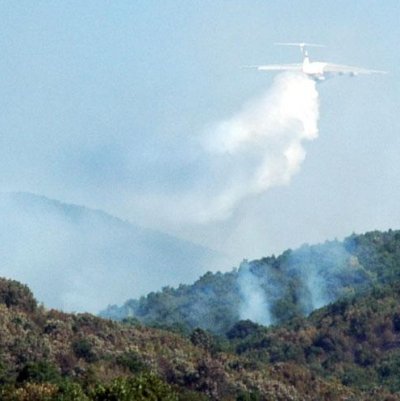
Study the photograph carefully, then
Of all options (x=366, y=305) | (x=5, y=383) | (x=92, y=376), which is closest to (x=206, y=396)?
(x=92, y=376)

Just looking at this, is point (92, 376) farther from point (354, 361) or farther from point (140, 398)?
point (354, 361)

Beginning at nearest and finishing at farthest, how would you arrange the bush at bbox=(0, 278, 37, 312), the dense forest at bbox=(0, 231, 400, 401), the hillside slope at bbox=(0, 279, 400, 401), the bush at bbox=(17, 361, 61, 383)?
the dense forest at bbox=(0, 231, 400, 401) → the bush at bbox=(17, 361, 61, 383) → the hillside slope at bbox=(0, 279, 400, 401) → the bush at bbox=(0, 278, 37, 312)

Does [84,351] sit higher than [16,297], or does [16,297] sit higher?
[16,297]

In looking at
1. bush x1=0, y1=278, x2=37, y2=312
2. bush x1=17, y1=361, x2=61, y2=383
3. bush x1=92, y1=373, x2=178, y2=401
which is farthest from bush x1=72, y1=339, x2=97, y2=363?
bush x1=92, y1=373, x2=178, y2=401

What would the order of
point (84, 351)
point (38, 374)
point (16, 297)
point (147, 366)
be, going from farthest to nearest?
point (16, 297), point (84, 351), point (147, 366), point (38, 374)

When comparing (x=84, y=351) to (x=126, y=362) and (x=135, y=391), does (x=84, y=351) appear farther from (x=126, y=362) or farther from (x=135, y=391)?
(x=135, y=391)

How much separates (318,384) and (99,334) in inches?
571

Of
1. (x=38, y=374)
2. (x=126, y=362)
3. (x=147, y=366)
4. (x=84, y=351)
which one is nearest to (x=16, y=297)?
(x=84, y=351)

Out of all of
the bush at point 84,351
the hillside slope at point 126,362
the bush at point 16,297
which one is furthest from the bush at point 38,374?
the bush at point 16,297

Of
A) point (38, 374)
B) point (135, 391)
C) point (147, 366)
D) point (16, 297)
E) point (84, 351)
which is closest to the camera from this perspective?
point (135, 391)

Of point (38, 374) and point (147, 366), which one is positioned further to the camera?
point (147, 366)

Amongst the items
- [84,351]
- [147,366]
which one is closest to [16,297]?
[84,351]

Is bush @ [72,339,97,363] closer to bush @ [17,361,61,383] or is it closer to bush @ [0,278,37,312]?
bush @ [0,278,37,312]

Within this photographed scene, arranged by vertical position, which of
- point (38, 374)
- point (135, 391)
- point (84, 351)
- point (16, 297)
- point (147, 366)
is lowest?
point (135, 391)
